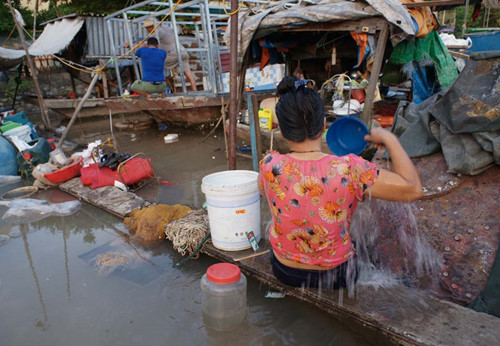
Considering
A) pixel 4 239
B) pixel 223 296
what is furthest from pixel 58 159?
pixel 223 296

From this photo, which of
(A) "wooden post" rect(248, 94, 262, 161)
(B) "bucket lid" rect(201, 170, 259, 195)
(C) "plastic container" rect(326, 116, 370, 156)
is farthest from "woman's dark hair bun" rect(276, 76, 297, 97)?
(A) "wooden post" rect(248, 94, 262, 161)

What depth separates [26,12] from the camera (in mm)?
17391

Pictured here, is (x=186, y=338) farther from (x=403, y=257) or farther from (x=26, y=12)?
(x=26, y=12)

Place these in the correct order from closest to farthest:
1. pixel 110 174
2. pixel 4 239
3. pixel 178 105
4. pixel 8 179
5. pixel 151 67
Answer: pixel 4 239 → pixel 110 174 → pixel 8 179 → pixel 151 67 → pixel 178 105

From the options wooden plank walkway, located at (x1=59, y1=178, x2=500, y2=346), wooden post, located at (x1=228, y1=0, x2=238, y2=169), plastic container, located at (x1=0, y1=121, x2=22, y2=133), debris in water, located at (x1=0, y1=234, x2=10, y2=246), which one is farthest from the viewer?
plastic container, located at (x1=0, y1=121, x2=22, y2=133)

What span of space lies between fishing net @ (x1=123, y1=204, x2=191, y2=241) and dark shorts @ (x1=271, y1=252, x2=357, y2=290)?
1.92 metres

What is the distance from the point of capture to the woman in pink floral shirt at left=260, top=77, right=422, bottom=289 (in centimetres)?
196

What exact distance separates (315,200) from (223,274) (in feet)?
2.72

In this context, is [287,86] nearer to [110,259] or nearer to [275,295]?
[275,295]

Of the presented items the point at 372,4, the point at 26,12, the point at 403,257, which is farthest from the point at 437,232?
the point at 26,12

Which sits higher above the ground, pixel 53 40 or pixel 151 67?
pixel 53 40

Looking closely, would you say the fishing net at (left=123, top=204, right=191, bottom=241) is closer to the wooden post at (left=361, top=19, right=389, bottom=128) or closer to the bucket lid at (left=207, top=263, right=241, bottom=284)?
the bucket lid at (left=207, top=263, right=241, bottom=284)

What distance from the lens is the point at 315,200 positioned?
2105 mm

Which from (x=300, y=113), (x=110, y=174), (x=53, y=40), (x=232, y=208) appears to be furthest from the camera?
(x=53, y=40)
